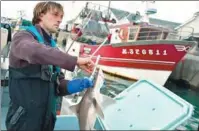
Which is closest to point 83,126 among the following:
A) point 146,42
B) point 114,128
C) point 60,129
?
point 114,128

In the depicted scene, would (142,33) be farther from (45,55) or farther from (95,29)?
(45,55)

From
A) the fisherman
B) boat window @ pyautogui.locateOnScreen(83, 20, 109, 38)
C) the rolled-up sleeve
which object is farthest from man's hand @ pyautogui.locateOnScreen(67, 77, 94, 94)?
boat window @ pyautogui.locateOnScreen(83, 20, 109, 38)

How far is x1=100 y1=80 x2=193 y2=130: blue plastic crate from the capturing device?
111 centimetres

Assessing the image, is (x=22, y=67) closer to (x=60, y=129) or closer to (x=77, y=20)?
(x=60, y=129)

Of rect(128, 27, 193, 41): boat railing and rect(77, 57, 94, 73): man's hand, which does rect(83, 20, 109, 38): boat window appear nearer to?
rect(128, 27, 193, 41): boat railing

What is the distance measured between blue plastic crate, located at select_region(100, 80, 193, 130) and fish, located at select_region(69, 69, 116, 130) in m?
0.03

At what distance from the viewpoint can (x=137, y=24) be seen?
11.4m

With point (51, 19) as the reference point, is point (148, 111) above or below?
below

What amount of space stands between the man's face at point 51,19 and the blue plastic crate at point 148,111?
66 cm

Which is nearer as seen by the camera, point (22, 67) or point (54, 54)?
point (54, 54)

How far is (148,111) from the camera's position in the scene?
119cm

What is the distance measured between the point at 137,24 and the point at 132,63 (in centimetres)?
155

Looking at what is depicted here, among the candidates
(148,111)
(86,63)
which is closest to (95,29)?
(86,63)

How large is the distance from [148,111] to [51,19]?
0.89 metres
